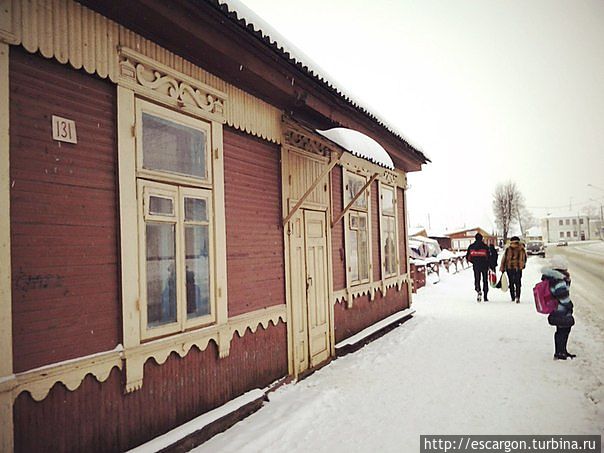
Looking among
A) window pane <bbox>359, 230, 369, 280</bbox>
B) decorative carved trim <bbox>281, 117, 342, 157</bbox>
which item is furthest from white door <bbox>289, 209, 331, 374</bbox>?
window pane <bbox>359, 230, 369, 280</bbox>

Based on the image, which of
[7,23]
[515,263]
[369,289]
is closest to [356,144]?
[369,289]

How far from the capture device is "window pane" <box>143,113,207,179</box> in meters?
3.29

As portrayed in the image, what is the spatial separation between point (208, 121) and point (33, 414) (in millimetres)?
2693

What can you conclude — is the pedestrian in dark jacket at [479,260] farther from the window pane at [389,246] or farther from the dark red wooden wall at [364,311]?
the window pane at [389,246]

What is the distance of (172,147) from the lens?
3502 millimetres

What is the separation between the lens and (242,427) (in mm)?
3773

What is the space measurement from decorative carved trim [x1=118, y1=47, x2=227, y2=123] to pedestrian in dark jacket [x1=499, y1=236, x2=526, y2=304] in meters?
8.96

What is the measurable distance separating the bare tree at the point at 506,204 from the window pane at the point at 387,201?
2104 inches

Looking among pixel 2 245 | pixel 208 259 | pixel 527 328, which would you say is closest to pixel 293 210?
pixel 208 259

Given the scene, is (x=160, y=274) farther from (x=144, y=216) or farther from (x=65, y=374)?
(x=65, y=374)

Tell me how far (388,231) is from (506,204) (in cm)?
5606

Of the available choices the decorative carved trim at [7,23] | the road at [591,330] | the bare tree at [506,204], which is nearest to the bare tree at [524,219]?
the bare tree at [506,204]

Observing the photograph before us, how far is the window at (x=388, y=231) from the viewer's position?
860cm

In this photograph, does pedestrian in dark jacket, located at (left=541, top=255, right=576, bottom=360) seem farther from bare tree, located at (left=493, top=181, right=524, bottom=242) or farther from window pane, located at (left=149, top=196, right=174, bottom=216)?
bare tree, located at (left=493, top=181, right=524, bottom=242)
